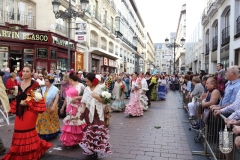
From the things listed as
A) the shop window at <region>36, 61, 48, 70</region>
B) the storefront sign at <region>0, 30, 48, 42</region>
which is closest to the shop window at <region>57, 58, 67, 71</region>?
the shop window at <region>36, 61, 48, 70</region>

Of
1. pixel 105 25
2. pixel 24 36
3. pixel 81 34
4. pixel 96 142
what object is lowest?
pixel 96 142

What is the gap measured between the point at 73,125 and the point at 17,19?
11.6 m

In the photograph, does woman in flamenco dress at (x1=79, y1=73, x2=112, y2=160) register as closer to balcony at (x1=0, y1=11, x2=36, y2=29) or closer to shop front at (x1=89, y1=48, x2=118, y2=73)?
balcony at (x1=0, y1=11, x2=36, y2=29)

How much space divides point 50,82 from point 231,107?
4.14m

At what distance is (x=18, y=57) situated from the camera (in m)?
14.6

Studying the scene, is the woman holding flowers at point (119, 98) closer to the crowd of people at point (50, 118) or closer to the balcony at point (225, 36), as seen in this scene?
the crowd of people at point (50, 118)

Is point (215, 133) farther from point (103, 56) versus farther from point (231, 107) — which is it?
point (103, 56)

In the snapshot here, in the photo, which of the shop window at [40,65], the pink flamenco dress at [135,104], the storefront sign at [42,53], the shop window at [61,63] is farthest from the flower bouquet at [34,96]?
the shop window at [61,63]

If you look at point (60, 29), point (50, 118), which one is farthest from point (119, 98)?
point (60, 29)

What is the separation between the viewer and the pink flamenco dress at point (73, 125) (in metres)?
5.13

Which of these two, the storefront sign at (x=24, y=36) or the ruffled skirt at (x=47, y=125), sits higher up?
the storefront sign at (x=24, y=36)

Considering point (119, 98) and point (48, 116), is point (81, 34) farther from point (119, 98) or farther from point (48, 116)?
point (48, 116)

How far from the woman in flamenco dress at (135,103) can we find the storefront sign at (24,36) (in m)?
8.50

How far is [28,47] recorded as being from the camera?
48.6 ft
